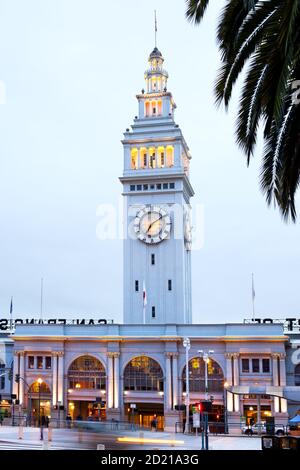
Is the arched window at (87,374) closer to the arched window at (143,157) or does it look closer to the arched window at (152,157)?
the arched window at (143,157)

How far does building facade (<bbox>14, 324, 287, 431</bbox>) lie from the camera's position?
74.4 m

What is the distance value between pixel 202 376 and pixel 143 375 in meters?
7.09

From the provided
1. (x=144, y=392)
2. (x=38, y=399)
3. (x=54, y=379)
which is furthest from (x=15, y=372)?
(x=144, y=392)

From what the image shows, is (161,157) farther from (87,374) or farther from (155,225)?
(87,374)

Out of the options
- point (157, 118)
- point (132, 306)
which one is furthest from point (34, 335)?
point (157, 118)

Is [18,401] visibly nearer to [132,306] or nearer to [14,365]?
[14,365]

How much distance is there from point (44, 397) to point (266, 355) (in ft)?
87.2

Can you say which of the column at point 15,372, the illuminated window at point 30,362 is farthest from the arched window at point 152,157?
the column at point 15,372

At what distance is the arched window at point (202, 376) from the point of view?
7544 cm

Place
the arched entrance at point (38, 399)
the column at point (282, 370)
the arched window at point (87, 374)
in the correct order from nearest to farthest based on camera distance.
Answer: the column at point (282, 370) → the arched window at point (87, 374) → the arched entrance at point (38, 399)

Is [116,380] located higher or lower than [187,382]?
higher

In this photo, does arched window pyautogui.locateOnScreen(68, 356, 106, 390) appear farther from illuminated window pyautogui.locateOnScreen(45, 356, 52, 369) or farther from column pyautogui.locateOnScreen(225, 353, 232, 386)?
column pyautogui.locateOnScreen(225, 353, 232, 386)

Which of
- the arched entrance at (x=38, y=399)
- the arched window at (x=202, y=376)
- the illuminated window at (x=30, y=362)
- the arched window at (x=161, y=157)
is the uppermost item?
the arched window at (x=161, y=157)

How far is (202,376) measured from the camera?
75.8m
